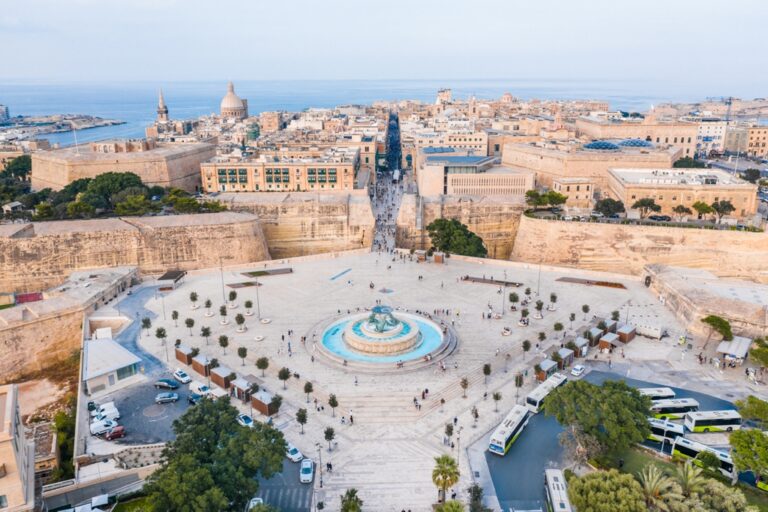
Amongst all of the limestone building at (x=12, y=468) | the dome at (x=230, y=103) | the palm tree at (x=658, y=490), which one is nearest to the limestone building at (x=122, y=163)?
the limestone building at (x=12, y=468)

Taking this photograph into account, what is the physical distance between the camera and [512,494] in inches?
780

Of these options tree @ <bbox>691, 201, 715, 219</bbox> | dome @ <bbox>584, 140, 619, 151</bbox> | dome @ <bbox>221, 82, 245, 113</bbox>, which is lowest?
tree @ <bbox>691, 201, 715, 219</bbox>

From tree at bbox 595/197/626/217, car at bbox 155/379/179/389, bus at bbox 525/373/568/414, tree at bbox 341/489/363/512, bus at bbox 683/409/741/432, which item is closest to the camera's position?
tree at bbox 341/489/363/512

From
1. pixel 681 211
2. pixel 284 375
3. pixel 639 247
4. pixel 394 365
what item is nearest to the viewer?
pixel 284 375

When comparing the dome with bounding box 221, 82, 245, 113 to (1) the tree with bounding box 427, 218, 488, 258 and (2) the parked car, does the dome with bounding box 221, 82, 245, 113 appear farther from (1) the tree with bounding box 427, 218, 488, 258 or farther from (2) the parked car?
(2) the parked car

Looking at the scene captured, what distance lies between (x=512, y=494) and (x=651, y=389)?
10.2m

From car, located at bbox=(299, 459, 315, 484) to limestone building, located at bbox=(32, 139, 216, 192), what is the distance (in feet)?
174

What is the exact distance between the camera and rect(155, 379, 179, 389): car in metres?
26.5

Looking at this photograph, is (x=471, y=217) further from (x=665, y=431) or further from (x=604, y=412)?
(x=604, y=412)

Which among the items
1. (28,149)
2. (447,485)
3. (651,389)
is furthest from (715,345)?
(28,149)

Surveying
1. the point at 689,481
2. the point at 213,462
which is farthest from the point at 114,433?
the point at 689,481

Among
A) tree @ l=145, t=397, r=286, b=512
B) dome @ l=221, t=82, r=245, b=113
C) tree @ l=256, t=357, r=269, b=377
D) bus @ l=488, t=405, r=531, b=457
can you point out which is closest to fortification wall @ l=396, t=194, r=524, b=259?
tree @ l=256, t=357, r=269, b=377

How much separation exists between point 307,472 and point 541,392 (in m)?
11.6

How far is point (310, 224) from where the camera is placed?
52.8 metres
